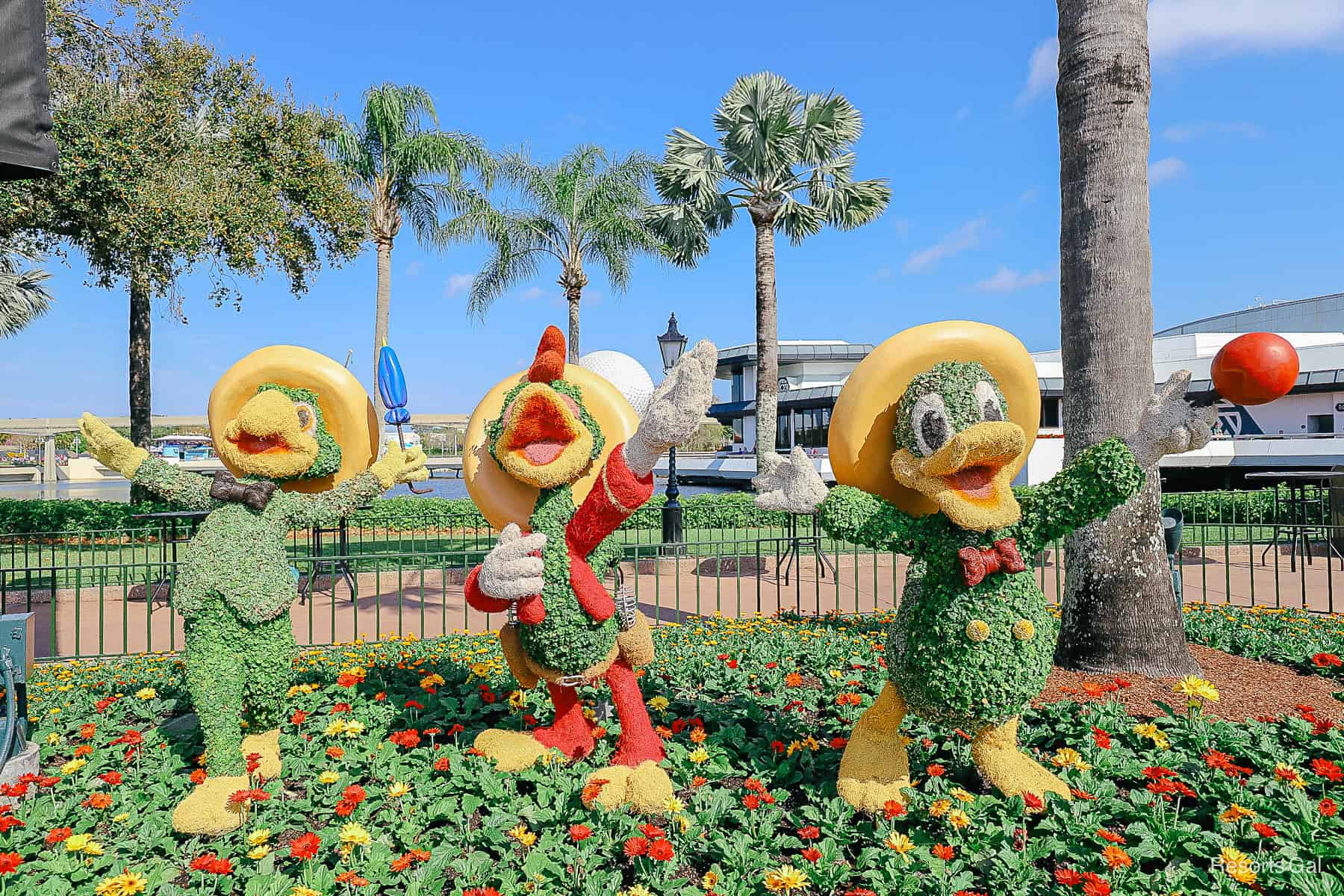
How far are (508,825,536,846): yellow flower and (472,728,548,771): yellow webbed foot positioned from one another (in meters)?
0.57

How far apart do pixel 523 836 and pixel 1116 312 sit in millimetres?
4134

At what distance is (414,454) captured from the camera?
439 centimetres

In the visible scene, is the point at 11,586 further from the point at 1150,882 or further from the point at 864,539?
the point at 1150,882

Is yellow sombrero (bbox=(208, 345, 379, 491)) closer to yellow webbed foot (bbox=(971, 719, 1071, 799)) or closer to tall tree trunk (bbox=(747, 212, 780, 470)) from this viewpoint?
yellow webbed foot (bbox=(971, 719, 1071, 799))

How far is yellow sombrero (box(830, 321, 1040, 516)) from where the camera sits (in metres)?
3.19

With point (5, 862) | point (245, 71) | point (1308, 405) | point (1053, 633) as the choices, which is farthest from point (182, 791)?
point (1308, 405)

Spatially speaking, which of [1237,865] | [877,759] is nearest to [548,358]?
[877,759]

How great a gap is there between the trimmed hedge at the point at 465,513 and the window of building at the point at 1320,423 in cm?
1032

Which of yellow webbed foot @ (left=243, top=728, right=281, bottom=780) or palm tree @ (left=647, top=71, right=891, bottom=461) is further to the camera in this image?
palm tree @ (left=647, top=71, right=891, bottom=461)

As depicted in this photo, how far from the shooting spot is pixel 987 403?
121 inches

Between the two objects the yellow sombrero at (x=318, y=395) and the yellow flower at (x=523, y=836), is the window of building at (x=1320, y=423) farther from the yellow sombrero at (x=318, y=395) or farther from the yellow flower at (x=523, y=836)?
the yellow flower at (x=523, y=836)

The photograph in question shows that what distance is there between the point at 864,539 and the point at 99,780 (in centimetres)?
329

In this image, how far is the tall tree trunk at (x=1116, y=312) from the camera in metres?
4.66

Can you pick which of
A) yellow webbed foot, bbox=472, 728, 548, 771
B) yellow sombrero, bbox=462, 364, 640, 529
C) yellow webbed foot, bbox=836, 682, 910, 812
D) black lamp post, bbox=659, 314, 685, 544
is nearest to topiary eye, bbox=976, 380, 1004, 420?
yellow webbed foot, bbox=836, 682, 910, 812
